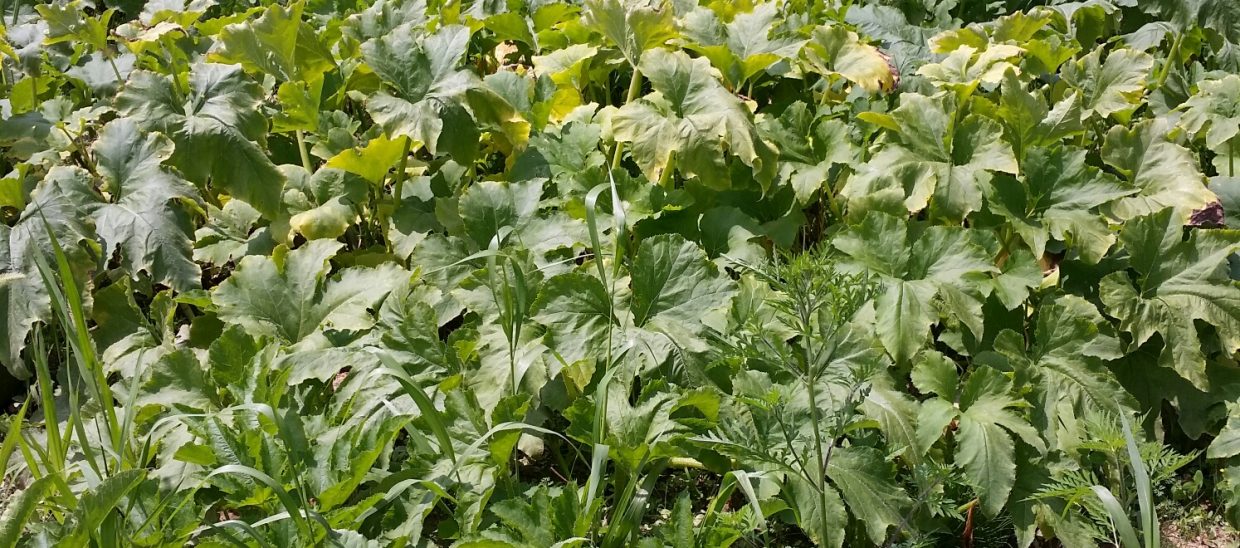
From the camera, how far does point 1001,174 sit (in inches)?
101

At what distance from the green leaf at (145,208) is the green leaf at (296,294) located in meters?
0.20

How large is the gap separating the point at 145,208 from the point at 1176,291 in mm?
2558

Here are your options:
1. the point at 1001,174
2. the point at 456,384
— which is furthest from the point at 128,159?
the point at 1001,174

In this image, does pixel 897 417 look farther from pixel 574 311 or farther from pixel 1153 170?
pixel 1153 170

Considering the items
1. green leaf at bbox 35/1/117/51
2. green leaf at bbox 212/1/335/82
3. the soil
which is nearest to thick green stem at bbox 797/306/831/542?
the soil

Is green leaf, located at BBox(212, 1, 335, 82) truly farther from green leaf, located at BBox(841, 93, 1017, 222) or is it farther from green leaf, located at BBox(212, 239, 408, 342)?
green leaf, located at BBox(841, 93, 1017, 222)

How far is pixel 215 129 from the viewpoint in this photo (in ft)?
8.92

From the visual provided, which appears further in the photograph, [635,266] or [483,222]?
[483,222]

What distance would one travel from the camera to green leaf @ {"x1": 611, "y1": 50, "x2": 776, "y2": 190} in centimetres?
257

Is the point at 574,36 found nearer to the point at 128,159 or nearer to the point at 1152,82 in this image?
the point at 128,159

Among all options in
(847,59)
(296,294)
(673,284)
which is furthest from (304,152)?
(847,59)

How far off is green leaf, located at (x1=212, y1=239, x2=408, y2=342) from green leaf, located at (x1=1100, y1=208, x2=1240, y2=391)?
172 centimetres

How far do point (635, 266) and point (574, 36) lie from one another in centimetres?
119

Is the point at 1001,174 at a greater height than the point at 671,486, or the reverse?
the point at 1001,174
